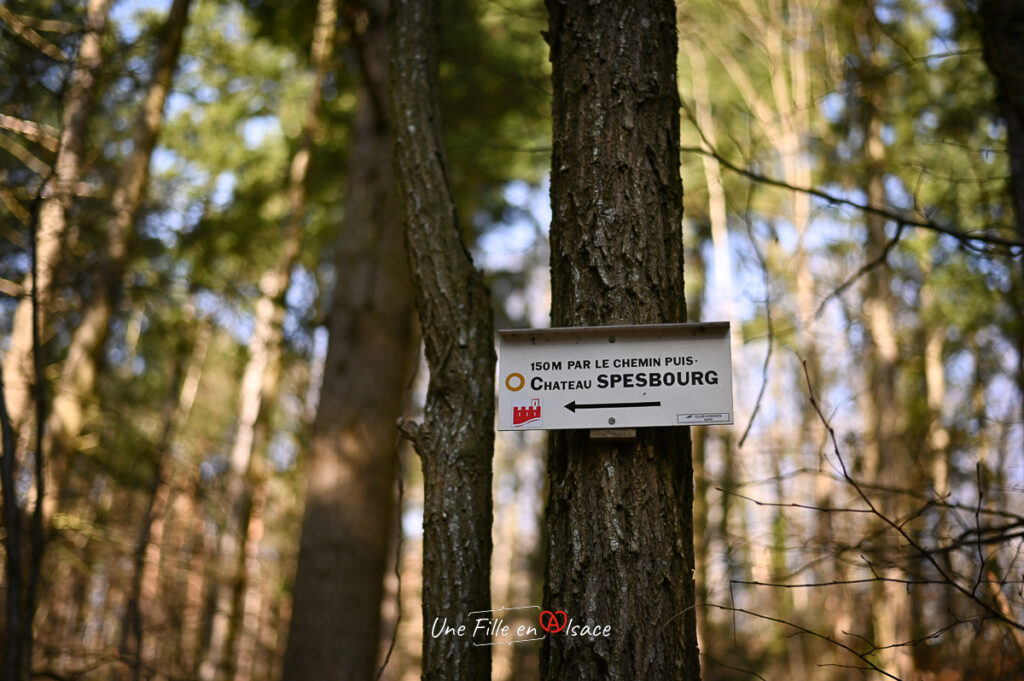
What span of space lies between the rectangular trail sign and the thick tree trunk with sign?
5 centimetres

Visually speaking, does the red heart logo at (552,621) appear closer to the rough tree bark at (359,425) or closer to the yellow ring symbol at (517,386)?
the yellow ring symbol at (517,386)

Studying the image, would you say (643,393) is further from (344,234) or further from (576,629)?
(344,234)

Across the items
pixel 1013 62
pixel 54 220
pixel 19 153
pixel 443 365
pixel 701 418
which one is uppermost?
pixel 19 153

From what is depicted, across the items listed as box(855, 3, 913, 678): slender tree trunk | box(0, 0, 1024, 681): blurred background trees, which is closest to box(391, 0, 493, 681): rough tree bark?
box(0, 0, 1024, 681): blurred background trees

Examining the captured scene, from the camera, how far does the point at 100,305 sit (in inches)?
241

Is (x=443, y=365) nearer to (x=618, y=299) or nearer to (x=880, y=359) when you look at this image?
(x=618, y=299)

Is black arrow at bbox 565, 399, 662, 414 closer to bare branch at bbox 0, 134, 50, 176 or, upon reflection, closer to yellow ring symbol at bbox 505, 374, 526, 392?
yellow ring symbol at bbox 505, 374, 526, 392

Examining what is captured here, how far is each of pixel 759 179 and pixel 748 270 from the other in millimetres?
366

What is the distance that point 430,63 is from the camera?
256 centimetres

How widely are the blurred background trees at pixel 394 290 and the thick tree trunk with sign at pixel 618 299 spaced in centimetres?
33

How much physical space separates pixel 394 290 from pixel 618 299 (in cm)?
370

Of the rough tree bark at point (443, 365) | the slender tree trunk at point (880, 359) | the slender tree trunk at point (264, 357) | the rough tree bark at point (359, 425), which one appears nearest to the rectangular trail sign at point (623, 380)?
the rough tree bark at point (443, 365)

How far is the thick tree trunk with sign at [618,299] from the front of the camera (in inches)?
65.3

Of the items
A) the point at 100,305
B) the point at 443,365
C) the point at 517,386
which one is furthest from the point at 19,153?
the point at 517,386
